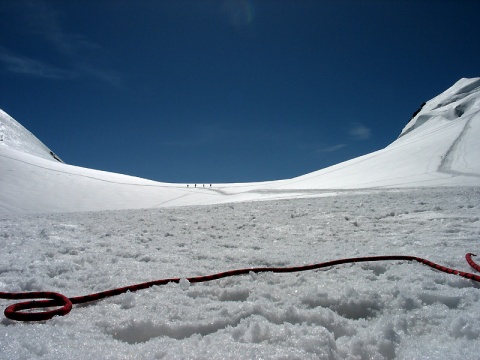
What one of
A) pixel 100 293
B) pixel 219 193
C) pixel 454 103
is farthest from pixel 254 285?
pixel 454 103

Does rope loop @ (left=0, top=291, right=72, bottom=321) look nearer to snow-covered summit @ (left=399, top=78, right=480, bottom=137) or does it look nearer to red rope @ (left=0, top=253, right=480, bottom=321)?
red rope @ (left=0, top=253, right=480, bottom=321)

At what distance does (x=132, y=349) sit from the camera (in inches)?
81.5

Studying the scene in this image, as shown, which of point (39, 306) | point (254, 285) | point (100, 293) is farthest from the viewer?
point (254, 285)

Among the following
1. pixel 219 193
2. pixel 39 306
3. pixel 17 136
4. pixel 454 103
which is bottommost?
pixel 39 306

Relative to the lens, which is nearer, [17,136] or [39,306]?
[39,306]

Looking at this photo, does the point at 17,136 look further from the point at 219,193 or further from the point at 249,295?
the point at 249,295

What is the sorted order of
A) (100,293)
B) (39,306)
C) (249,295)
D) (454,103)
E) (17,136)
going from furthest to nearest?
(454,103), (17,136), (249,295), (100,293), (39,306)

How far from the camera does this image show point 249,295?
9.50 ft

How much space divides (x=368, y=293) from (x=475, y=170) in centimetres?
1340

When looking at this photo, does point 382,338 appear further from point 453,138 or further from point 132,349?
point 453,138

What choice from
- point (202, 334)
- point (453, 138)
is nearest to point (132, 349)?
point (202, 334)

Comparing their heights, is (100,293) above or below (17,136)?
below

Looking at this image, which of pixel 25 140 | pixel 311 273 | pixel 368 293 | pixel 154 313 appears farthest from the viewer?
pixel 25 140

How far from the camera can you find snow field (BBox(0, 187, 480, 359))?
2.08 meters
